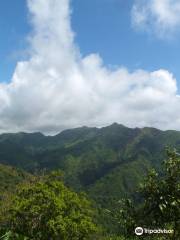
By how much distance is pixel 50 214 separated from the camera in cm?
5453

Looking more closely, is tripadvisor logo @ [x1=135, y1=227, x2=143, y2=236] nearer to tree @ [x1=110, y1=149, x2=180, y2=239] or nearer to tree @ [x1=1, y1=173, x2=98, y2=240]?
tree @ [x1=110, y1=149, x2=180, y2=239]

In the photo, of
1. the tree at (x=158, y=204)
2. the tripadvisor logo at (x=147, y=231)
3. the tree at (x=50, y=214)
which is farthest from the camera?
the tree at (x=50, y=214)

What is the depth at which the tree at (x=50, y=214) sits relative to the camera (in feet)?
175

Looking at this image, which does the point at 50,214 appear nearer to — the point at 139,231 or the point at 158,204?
the point at 139,231

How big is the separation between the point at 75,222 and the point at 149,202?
40.8 meters

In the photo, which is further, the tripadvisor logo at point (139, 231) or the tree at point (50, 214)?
the tree at point (50, 214)

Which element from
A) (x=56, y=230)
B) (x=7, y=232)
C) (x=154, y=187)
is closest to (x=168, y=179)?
(x=154, y=187)

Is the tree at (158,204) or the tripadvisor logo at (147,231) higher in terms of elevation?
the tree at (158,204)

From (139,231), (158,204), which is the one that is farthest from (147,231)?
(158,204)

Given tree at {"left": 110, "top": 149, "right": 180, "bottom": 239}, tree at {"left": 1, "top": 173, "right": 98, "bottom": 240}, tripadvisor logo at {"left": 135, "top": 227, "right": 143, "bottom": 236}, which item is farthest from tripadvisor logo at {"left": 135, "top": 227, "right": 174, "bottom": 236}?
tree at {"left": 1, "top": 173, "right": 98, "bottom": 240}

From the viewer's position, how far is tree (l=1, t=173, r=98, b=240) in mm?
53312

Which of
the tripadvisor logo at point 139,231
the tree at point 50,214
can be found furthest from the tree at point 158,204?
the tree at point 50,214

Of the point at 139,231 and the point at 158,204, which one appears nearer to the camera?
the point at 158,204

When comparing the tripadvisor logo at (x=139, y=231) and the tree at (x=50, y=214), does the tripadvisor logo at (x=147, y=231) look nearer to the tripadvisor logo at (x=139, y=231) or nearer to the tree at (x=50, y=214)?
the tripadvisor logo at (x=139, y=231)
